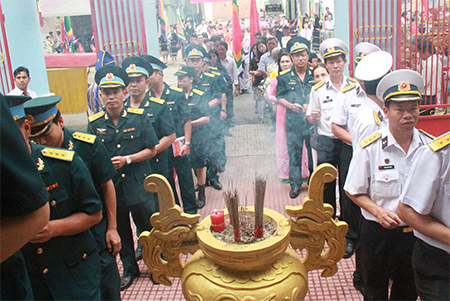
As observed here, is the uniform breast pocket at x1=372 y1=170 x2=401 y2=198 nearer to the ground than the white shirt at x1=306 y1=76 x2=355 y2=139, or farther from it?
nearer to the ground

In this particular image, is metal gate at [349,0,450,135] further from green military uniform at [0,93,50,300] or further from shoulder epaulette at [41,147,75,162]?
green military uniform at [0,93,50,300]

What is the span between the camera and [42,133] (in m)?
2.10

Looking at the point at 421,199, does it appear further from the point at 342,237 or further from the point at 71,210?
the point at 71,210

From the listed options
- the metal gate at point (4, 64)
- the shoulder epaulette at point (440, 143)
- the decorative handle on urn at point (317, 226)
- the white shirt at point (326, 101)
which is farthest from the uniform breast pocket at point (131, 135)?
the metal gate at point (4, 64)

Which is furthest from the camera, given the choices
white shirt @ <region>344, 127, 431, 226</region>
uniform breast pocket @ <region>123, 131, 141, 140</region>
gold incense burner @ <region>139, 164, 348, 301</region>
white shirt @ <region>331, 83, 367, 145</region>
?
white shirt @ <region>331, 83, 367, 145</region>

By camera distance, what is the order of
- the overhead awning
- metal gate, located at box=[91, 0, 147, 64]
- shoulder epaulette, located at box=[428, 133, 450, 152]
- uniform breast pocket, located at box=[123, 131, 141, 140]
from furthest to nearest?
the overhead awning, metal gate, located at box=[91, 0, 147, 64], uniform breast pocket, located at box=[123, 131, 141, 140], shoulder epaulette, located at box=[428, 133, 450, 152]

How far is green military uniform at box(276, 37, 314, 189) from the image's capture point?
4684 mm

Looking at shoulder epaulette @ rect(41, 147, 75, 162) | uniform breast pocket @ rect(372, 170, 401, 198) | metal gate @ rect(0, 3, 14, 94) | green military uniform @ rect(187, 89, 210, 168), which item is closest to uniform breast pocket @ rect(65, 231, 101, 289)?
shoulder epaulette @ rect(41, 147, 75, 162)

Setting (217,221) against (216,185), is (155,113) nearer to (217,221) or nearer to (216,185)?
(217,221)

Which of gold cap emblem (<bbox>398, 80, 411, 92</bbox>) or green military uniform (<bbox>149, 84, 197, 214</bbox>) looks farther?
green military uniform (<bbox>149, 84, 197, 214</bbox>)

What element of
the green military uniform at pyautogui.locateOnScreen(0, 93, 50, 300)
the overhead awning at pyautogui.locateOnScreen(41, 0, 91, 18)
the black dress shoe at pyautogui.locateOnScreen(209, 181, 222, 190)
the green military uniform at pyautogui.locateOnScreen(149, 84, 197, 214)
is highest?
the overhead awning at pyautogui.locateOnScreen(41, 0, 91, 18)

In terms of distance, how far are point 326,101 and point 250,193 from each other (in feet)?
4.93

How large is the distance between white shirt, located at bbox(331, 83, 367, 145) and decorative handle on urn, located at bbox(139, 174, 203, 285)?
186cm

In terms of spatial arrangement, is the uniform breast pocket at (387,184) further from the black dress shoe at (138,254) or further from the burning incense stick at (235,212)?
the black dress shoe at (138,254)
